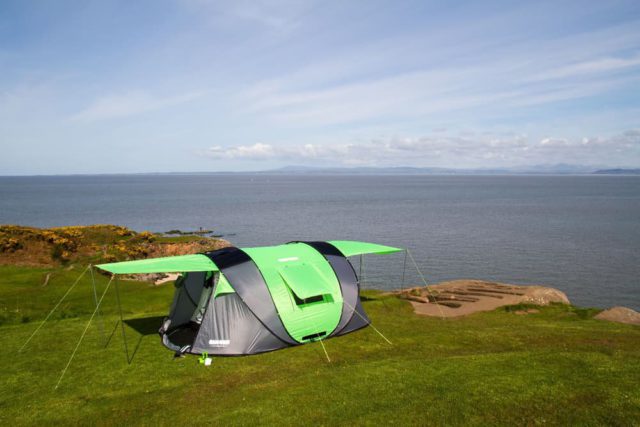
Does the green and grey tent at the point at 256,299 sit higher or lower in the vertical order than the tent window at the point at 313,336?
higher

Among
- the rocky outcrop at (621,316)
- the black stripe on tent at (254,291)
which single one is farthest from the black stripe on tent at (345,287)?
the rocky outcrop at (621,316)

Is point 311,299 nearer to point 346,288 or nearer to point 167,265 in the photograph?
point 346,288

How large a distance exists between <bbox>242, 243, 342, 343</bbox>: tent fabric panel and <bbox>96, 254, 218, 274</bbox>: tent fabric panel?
2.02 metres

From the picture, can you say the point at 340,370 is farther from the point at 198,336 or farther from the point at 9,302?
the point at 9,302

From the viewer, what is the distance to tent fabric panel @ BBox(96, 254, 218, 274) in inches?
593

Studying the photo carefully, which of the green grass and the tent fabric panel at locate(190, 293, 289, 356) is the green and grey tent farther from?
the green grass

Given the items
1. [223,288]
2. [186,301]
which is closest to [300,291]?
[223,288]

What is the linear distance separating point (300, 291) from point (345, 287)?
2927 millimetres

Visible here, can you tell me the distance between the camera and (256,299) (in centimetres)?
1627

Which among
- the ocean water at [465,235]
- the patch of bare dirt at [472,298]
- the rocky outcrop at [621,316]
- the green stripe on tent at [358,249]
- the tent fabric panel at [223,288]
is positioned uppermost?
the green stripe on tent at [358,249]

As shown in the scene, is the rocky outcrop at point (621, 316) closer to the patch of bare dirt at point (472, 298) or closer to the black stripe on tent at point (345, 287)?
the patch of bare dirt at point (472, 298)

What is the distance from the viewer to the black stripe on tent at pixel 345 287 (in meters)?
18.2

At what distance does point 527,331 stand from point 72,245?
4327 centimetres

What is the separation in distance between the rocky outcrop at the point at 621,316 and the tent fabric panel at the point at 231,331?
1881 cm
